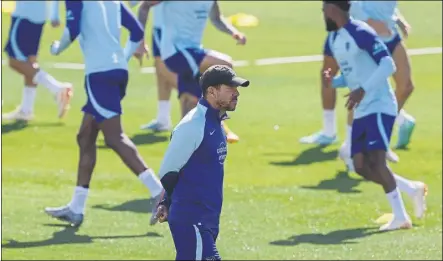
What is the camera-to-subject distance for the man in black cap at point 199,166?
8.55 metres

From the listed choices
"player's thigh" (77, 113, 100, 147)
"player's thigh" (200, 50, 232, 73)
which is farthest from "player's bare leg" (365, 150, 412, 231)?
"player's thigh" (200, 50, 232, 73)

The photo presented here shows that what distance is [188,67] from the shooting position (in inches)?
602

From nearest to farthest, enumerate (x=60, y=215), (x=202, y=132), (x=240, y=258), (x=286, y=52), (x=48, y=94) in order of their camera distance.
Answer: (x=202, y=132) < (x=240, y=258) < (x=60, y=215) < (x=48, y=94) < (x=286, y=52)

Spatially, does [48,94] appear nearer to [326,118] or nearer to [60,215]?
[326,118]

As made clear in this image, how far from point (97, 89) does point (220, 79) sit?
4.22 metres

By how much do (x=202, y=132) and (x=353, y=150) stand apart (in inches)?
183

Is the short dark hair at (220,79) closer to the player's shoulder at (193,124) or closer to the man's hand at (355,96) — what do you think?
the player's shoulder at (193,124)

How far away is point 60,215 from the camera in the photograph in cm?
1248

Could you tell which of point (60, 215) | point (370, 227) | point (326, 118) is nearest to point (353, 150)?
point (370, 227)

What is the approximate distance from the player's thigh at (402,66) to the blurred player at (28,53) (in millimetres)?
4267

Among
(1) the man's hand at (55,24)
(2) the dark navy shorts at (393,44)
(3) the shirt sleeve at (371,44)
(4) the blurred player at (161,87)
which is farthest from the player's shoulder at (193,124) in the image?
(1) the man's hand at (55,24)

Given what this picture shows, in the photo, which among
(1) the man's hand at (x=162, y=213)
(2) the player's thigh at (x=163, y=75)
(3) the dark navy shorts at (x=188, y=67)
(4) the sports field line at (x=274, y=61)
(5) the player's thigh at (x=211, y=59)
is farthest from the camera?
(4) the sports field line at (x=274, y=61)

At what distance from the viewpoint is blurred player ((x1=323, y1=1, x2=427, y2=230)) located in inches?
497

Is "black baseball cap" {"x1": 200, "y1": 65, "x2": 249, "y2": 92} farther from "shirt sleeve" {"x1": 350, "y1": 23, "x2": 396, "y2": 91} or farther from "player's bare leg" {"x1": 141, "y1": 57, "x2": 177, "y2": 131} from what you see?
"player's bare leg" {"x1": 141, "y1": 57, "x2": 177, "y2": 131}
